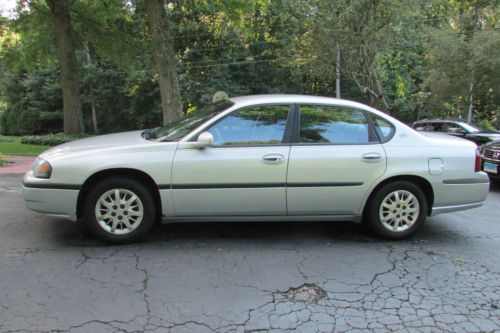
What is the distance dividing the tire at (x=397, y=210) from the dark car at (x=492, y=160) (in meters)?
4.40

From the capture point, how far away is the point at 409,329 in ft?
9.62

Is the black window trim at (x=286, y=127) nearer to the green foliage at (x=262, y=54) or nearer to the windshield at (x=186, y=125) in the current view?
the windshield at (x=186, y=125)

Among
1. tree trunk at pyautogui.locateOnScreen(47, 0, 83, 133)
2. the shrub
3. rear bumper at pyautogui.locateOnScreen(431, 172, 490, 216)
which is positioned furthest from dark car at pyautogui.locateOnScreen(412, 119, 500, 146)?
tree trunk at pyautogui.locateOnScreen(47, 0, 83, 133)

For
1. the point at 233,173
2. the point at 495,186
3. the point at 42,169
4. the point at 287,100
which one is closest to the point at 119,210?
the point at 42,169

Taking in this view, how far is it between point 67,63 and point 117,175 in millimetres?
13341

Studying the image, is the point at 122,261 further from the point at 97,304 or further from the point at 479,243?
the point at 479,243

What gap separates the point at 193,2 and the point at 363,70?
7.24 meters

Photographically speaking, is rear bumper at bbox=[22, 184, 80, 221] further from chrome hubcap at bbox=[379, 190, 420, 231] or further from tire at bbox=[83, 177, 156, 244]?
chrome hubcap at bbox=[379, 190, 420, 231]

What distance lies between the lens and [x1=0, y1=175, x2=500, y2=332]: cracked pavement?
2990mm

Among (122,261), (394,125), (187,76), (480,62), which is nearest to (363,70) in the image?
(480,62)

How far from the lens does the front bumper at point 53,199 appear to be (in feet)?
13.5

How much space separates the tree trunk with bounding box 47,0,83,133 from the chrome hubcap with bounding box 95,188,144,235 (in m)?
13.0

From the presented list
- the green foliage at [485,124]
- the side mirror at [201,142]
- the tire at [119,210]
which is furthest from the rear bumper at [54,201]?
the green foliage at [485,124]

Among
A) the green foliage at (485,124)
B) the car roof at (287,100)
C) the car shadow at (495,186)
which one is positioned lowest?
the car shadow at (495,186)
